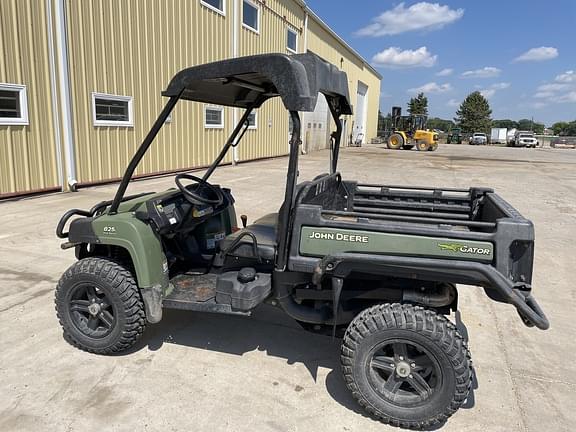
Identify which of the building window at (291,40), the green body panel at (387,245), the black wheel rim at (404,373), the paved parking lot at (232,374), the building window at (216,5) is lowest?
the paved parking lot at (232,374)

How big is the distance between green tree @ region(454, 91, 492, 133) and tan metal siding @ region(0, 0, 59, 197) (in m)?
64.9

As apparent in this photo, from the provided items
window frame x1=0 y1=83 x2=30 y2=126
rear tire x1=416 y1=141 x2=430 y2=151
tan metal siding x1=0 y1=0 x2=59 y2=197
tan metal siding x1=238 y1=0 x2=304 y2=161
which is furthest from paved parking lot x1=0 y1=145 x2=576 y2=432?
rear tire x1=416 y1=141 x2=430 y2=151

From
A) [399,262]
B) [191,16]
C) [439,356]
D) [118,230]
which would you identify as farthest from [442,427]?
[191,16]

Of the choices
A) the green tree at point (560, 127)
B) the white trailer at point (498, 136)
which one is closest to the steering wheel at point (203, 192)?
the white trailer at point (498, 136)

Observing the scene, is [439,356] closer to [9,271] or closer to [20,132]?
[9,271]

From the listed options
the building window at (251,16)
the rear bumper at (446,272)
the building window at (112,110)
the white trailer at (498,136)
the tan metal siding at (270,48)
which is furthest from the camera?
the white trailer at (498,136)

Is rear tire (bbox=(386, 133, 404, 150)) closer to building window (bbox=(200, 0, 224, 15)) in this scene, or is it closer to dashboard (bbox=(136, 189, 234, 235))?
A: building window (bbox=(200, 0, 224, 15))

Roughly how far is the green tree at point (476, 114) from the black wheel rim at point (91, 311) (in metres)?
68.7

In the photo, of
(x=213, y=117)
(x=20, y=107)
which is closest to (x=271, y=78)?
(x=20, y=107)

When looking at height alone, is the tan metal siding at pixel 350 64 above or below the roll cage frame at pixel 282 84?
above

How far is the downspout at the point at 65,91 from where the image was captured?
8453 millimetres

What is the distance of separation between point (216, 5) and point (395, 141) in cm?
2109

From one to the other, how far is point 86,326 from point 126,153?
815cm

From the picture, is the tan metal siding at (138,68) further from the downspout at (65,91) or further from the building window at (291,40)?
the building window at (291,40)
